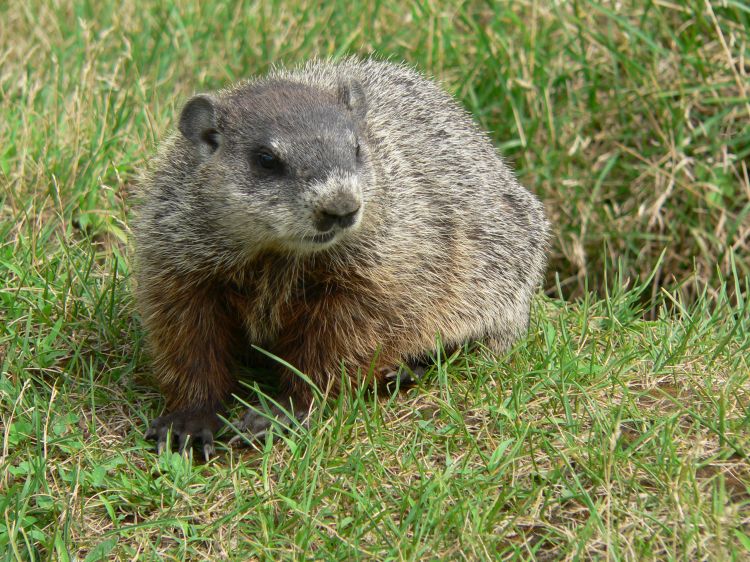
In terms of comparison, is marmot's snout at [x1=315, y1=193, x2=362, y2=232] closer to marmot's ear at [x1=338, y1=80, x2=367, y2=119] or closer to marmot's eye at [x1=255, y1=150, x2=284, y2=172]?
marmot's eye at [x1=255, y1=150, x2=284, y2=172]

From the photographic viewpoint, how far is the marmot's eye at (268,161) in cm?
385

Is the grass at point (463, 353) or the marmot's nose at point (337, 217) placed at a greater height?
the marmot's nose at point (337, 217)

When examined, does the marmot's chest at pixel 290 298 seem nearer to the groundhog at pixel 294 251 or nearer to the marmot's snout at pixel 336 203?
the groundhog at pixel 294 251

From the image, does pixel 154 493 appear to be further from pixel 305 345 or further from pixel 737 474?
pixel 737 474

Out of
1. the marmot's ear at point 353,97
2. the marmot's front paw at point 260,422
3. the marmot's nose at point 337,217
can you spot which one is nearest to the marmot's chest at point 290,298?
the marmot's front paw at point 260,422

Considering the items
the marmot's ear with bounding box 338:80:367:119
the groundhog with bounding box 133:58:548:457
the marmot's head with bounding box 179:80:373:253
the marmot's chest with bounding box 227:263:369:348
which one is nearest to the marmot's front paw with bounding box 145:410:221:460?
the groundhog with bounding box 133:58:548:457

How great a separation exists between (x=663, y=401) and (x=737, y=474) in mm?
563

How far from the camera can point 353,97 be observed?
14.3ft

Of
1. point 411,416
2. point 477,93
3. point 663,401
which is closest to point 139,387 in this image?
point 411,416

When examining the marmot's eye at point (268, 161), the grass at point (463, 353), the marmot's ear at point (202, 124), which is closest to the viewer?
the grass at point (463, 353)

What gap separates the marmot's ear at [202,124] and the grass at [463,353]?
1019 millimetres

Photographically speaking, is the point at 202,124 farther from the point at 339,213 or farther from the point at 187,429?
the point at 187,429

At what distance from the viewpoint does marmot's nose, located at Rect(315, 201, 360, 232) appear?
3.68 metres

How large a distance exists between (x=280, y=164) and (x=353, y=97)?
0.69 metres
